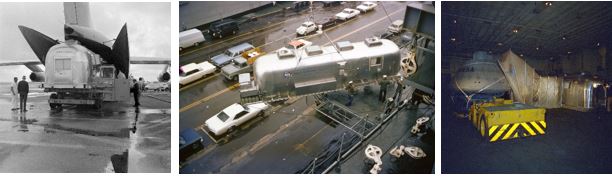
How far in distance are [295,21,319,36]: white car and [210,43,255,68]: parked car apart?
0.99 metres

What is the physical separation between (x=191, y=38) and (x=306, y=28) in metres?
2.18

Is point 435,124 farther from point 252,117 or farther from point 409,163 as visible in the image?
point 252,117

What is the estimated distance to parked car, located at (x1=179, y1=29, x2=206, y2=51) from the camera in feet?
18.8

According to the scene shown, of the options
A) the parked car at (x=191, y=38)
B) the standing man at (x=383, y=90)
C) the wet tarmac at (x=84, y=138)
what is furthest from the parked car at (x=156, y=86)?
the standing man at (x=383, y=90)

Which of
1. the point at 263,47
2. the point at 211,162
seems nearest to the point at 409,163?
the point at 211,162

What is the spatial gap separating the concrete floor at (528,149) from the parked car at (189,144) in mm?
3800

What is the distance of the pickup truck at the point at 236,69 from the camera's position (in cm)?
599

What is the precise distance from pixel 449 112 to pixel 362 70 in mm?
1603

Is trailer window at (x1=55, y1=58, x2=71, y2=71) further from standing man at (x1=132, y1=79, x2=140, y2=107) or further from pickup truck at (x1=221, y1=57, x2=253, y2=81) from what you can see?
pickup truck at (x1=221, y1=57, x2=253, y2=81)

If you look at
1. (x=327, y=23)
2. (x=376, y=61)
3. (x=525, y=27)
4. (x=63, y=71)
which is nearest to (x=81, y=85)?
(x=63, y=71)

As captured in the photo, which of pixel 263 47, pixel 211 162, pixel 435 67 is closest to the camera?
pixel 211 162

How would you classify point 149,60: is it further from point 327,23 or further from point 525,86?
point 525,86

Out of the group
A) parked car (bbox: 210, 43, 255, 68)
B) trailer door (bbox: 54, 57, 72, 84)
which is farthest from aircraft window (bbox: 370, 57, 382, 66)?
trailer door (bbox: 54, 57, 72, 84)

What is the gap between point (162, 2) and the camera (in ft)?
16.7
